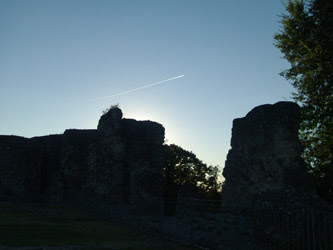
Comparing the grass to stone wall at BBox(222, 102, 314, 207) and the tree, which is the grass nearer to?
stone wall at BBox(222, 102, 314, 207)

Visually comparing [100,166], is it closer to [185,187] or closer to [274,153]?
[185,187]

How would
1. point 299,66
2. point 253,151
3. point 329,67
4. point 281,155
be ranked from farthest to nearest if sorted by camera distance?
1. point 299,66
2. point 329,67
3. point 253,151
4. point 281,155

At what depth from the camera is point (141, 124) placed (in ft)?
80.8

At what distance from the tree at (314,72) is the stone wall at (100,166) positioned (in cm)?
857

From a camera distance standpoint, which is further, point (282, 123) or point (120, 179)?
point (120, 179)

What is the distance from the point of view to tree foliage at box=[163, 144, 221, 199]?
42844mm

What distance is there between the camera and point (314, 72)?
18.6m

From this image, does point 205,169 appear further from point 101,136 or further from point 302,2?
point 302,2

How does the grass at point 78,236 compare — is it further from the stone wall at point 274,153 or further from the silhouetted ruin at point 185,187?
the stone wall at point 274,153

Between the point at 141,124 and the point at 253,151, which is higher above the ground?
the point at 141,124

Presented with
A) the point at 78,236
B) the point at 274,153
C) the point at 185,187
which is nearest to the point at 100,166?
the point at 185,187

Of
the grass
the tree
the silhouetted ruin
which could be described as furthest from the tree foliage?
the grass

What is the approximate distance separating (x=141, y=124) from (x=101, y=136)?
103 inches

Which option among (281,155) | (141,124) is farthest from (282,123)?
(141,124)
